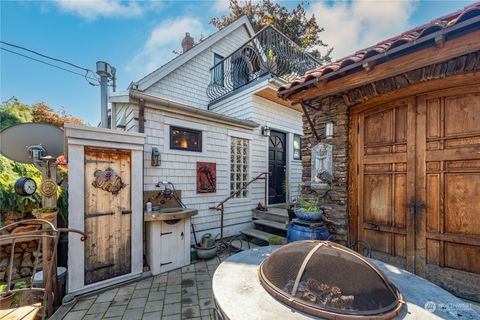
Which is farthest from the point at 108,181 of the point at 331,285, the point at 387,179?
the point at 387,179

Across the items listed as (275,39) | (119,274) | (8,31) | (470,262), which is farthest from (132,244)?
(8,31)

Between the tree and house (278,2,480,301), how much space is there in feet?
31.3

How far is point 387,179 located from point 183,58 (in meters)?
6.76

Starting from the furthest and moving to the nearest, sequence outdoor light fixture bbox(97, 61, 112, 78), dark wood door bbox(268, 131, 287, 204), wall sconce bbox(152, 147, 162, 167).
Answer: dark wood door bbox(268, 131, 287, 204), outdoor light fixture bbox(97, 61, 112, 78), wall sconce bbox(152, 147, 162, 167)

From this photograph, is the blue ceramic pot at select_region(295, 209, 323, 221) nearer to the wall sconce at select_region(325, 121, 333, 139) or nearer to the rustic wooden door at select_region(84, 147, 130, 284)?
the wall sconce at select_region(325, 121, 333, 139)

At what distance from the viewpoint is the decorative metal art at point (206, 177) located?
4.68m

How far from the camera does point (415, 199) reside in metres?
2.47

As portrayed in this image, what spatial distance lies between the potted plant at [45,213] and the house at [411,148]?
11.9ft

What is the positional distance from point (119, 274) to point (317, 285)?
3113 mm

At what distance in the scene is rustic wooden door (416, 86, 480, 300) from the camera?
2.13 m

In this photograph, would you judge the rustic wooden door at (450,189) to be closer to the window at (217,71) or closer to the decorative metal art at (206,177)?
the decorative metal art at (206,177)

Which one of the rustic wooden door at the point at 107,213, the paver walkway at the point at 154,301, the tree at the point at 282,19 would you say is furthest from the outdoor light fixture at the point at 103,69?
the tree at the point at 282,19

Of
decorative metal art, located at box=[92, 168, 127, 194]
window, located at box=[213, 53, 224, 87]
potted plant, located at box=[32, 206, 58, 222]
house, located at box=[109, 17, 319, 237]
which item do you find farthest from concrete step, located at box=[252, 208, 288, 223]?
window, located at box=[213, 53, 224, 87]

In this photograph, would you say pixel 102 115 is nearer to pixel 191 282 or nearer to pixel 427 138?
pixel 191 282
